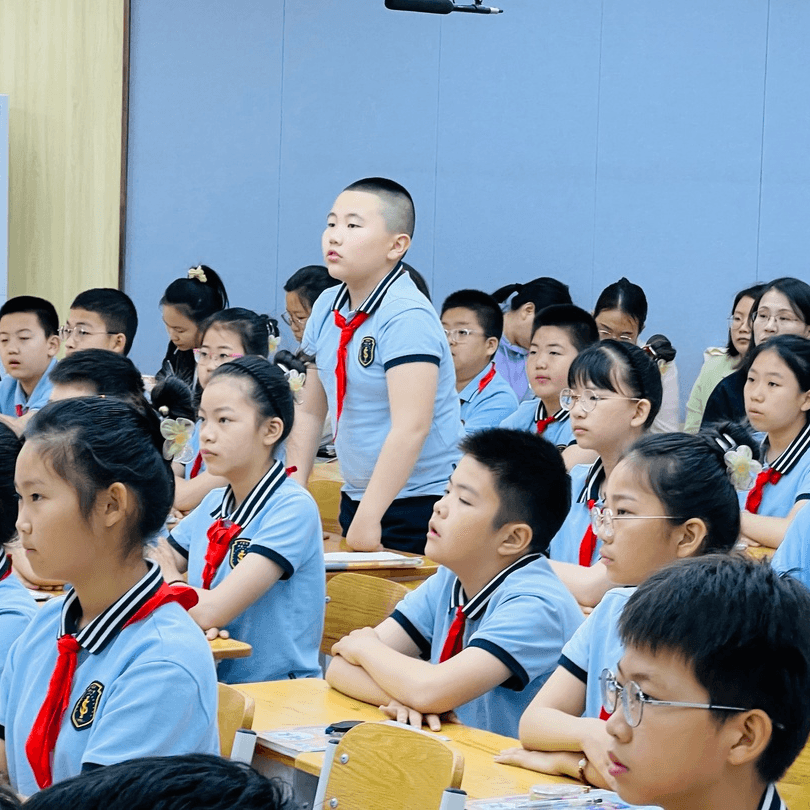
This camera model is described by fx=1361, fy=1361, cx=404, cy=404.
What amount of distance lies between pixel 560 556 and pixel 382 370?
2.23 ft

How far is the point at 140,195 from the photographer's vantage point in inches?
302

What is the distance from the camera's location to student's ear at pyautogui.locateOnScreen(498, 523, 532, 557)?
8.41ft

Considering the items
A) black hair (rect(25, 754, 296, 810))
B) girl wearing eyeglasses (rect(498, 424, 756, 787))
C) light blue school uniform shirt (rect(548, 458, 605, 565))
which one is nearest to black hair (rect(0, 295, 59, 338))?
light blue school uniform shirt (rect(548, 458, 605, 565))

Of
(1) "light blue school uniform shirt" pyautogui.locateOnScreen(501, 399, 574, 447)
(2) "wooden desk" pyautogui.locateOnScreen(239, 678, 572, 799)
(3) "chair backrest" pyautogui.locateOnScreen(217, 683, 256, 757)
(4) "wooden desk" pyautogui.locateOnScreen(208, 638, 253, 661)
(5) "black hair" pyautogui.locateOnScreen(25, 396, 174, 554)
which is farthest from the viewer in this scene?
(1) "light blue school uniform shirt" pyautogui.locateOnScreen(501, 399, 574, 447)

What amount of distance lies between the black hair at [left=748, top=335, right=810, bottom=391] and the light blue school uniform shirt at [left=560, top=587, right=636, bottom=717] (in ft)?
5.81

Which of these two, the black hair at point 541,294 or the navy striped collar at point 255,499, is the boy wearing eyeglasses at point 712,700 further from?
the black hair at point 541,294

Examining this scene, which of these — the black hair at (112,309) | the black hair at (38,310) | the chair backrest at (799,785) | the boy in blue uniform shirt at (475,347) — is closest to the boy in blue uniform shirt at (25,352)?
the black hair at (38,310)

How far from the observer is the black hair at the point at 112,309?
5395 mm

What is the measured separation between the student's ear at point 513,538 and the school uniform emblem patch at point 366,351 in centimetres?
110

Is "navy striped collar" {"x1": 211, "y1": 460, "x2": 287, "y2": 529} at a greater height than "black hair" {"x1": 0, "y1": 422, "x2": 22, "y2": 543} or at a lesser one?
lesser

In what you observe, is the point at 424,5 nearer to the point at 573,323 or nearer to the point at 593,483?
the point at 573,323

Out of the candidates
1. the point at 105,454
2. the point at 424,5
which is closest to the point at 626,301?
the point at 424,5

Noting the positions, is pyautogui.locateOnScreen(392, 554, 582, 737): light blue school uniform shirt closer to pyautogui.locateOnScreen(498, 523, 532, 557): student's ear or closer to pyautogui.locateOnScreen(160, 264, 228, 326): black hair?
pyautogui.locateOnScreen(498, 523, 532, 557): student's ear

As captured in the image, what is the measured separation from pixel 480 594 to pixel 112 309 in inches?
128
